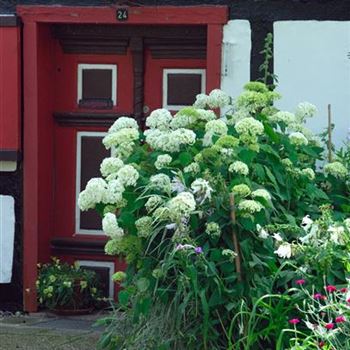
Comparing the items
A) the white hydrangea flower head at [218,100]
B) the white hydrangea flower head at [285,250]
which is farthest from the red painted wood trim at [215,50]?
the white hydrangea flower head at [285,250]

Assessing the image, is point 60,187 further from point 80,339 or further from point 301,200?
point 301,200

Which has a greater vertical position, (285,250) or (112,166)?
(112,166)

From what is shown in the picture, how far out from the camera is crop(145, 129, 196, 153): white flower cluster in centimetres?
523

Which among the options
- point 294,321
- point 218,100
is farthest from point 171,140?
point 294,321

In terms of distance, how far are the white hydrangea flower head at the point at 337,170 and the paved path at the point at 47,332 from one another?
1.88 metres

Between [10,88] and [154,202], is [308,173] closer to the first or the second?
[154,202]

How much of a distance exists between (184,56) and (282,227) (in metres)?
2.55

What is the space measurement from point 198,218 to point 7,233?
2.55m

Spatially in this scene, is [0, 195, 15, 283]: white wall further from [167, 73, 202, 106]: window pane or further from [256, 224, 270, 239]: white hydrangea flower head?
[256, 224, 270, 239]: white hydrangea flower head

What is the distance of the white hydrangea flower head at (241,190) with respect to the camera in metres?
4.88

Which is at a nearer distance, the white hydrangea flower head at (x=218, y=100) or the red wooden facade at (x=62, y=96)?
the white hydrangea flower head at (x=218, y=100)

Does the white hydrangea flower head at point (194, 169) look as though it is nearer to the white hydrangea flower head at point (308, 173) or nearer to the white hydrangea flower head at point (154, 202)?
the white hydrangea flower head at point (154, 202)

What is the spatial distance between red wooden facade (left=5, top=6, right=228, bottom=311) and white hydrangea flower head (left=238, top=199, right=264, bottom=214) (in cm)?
207

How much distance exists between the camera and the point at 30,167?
277 inches
